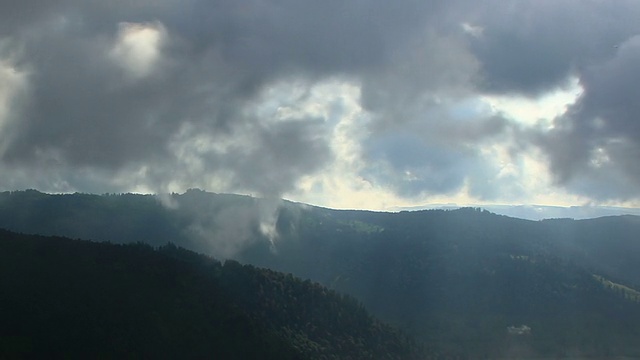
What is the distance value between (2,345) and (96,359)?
23.3m

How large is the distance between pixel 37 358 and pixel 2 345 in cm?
968

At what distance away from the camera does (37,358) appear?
192750 mm

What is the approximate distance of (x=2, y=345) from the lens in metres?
194

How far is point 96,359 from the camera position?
656 ft

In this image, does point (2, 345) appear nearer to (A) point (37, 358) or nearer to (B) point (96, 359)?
(A) point (37, 358)

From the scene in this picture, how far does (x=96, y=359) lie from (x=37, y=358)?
48.3ft

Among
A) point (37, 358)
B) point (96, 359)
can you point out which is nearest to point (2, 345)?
point (37, 358)
